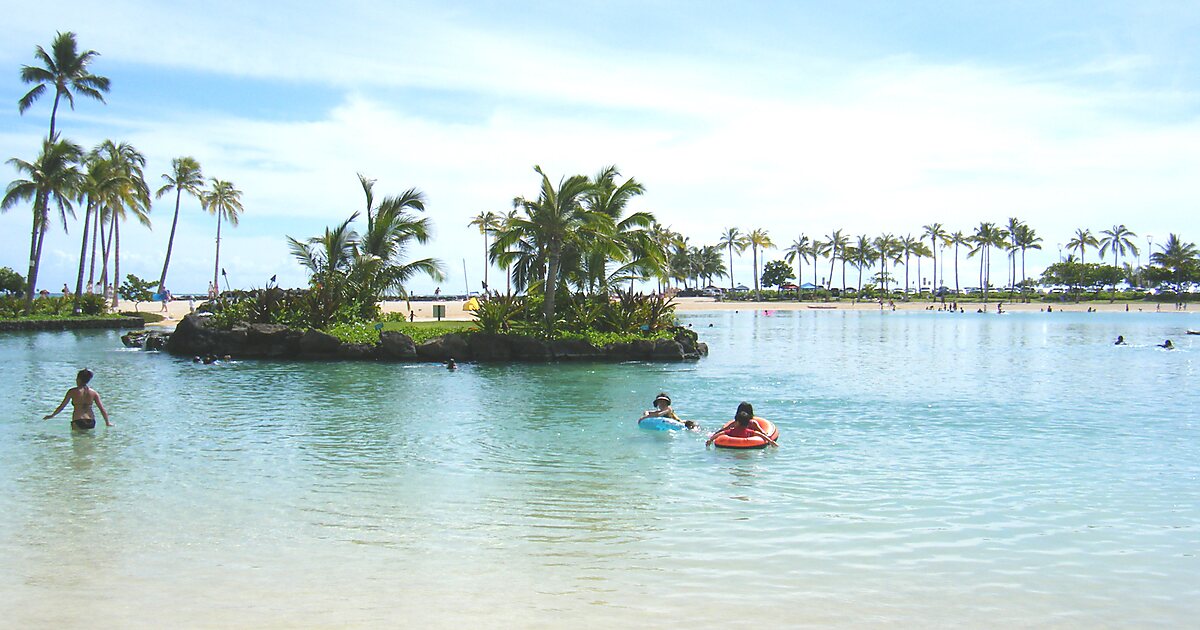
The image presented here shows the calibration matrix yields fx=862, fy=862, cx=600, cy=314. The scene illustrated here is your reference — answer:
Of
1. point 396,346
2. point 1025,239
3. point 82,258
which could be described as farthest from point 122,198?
point 1025,239

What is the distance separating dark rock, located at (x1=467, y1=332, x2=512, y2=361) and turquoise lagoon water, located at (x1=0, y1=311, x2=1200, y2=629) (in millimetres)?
9015

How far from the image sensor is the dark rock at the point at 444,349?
3209cm

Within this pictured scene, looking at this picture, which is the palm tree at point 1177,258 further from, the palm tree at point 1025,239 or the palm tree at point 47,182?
the palm tree at point 47,182

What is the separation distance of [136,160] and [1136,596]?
238ft

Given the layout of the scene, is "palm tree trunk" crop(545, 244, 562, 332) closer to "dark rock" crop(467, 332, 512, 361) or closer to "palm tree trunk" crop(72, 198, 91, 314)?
"dark rock" crop(467, 332, 512, 361)

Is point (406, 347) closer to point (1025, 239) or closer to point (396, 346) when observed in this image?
point (396, 346)

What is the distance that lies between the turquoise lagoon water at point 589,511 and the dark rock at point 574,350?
919 centimetres

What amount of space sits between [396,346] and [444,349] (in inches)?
68.9

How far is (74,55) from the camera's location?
2088 inches

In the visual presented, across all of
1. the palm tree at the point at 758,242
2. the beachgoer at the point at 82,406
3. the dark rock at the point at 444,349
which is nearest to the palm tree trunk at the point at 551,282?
the dark rock at the point at 444,349

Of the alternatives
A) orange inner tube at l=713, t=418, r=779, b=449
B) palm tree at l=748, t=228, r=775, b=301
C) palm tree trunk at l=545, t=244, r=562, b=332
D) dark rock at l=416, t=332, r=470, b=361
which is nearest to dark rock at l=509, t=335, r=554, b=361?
palm tree trunk at l=545, t=244, r=562, b=332

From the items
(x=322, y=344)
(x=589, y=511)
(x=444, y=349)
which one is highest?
(x=322, y=344)

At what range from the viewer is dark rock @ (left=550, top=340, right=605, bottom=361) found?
106 feet

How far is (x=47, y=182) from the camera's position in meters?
48.8
